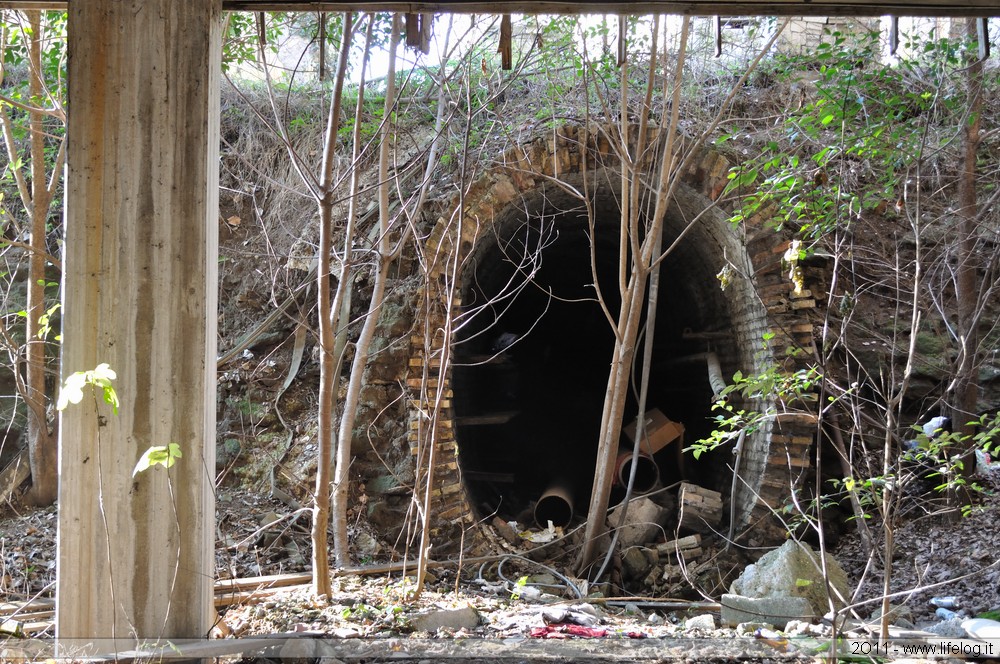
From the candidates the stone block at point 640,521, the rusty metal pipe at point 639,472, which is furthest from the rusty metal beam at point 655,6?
the rusty metal pipe at point 639,472

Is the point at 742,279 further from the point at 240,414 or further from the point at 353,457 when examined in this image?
the point at 240,414

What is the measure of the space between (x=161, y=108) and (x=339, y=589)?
110 inches

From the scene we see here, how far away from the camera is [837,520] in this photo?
219 inches

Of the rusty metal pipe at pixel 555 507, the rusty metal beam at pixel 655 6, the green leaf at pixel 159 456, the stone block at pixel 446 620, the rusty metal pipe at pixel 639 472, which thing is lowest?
the rusty metal pipe at pixel 555 507

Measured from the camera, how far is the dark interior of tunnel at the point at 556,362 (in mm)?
6418

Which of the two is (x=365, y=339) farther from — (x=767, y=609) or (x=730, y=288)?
(x=730, y=288)

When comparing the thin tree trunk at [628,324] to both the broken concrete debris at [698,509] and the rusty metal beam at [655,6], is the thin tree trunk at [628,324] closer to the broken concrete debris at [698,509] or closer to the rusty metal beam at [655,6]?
the broken concrete debris at [698,509]

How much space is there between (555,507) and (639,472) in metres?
1.02

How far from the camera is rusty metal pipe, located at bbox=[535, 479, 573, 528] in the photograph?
6385mm

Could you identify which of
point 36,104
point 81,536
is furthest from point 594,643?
point 36,104

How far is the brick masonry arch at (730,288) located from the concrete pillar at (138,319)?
8.59 ft

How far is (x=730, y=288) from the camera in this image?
19.6ft

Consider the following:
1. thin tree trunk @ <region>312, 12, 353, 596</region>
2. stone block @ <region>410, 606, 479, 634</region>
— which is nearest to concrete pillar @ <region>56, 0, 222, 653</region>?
thin tree trunk @ <region>312, 12, 353, 596</region>

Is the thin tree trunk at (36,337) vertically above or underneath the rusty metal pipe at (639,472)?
above
